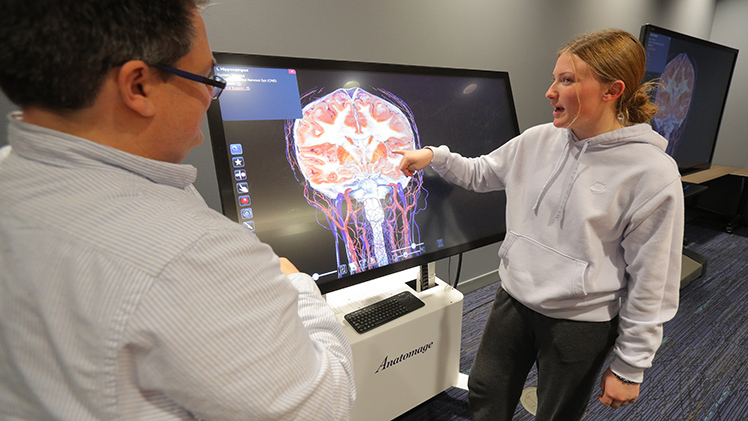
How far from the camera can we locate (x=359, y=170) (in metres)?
1.26

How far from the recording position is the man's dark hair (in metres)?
0.42

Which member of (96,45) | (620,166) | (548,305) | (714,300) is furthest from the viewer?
(714,300)

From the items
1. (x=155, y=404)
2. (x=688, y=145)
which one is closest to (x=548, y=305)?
(x=155, y=404)

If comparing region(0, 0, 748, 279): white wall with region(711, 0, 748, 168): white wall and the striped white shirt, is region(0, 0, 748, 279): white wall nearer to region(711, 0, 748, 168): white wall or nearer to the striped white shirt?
the striped white shirt

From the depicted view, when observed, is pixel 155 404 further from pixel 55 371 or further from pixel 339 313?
pixel 339 313

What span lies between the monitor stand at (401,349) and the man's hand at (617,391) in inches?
22.1

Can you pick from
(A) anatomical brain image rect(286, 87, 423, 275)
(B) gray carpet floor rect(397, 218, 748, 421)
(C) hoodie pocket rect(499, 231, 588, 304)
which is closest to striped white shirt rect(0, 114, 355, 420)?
(A) anatomical brain image rect(286, 87, 423, 275)

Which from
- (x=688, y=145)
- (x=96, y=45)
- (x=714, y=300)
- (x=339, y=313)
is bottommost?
(x=714, y=300)

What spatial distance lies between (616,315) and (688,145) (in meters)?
2.28

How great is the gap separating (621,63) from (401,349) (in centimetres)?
117

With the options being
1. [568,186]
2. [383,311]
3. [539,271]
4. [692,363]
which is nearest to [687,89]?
[692,363]

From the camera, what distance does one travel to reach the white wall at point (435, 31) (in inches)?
60.9

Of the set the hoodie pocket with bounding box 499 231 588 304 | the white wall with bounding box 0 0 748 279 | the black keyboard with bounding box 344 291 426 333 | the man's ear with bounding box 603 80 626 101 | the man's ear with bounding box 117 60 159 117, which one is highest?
the white wall with bounding box 0 0 748 279

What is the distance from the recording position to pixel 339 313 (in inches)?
52.5
